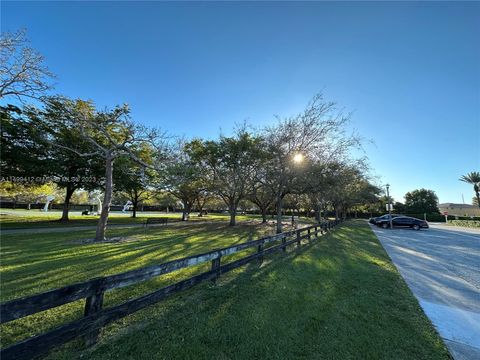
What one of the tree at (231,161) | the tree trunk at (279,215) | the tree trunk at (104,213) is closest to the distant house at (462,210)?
the tree at (231,161)

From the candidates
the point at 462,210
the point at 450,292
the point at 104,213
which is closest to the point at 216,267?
the point at 450,292

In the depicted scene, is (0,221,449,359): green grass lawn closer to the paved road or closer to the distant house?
the paved road

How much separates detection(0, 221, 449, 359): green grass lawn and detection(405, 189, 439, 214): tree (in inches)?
2504

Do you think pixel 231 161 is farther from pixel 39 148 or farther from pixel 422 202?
pixel 422 202

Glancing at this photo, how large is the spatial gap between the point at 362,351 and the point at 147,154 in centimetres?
2262

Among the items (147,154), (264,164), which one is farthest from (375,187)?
(147,154)

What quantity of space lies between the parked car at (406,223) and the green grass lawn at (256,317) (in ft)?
77.7

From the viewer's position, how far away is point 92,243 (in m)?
11.0

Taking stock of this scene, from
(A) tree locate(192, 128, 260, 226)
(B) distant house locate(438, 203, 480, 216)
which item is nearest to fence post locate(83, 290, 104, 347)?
(A) tree locate(192, 128, 260, 226)

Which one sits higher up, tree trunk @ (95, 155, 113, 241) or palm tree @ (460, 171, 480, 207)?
palm tree @ (460, 171, 480, 207)

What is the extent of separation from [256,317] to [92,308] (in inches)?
95.2

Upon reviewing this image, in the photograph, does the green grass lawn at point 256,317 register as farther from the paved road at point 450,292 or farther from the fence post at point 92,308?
the paved road at point 450,292

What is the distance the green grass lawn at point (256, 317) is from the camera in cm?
306

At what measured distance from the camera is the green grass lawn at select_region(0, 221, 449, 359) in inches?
121
